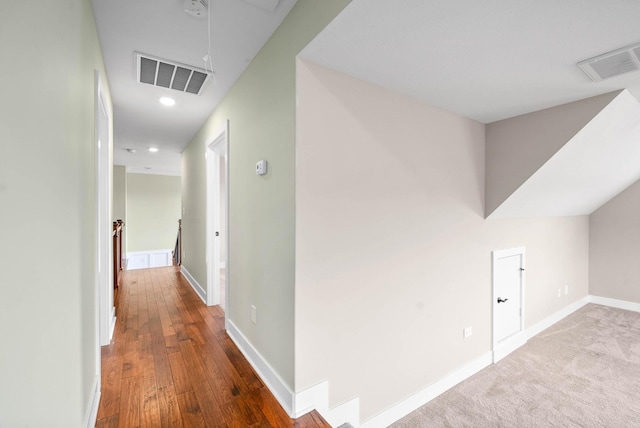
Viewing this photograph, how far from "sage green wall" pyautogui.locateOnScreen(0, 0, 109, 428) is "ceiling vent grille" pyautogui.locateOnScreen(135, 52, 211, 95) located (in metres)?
0.80

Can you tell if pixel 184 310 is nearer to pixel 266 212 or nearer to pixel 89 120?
pixel 266 212

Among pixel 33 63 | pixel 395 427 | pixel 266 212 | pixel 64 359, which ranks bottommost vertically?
pixel 395 427

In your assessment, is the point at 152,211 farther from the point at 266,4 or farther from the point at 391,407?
the point at 391,407

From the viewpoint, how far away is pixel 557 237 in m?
3.90

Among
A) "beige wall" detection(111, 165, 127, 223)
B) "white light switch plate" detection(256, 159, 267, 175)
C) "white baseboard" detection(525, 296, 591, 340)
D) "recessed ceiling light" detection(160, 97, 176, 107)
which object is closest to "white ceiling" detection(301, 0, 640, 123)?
"white light switch plate" detection(256, 159, 267, 175)

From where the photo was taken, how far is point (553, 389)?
8.25 feet

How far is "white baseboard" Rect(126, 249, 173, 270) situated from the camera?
8.20 meters

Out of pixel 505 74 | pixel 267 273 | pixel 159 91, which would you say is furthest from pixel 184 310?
pixel 505 74

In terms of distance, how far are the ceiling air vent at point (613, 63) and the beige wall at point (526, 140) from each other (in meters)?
0.42

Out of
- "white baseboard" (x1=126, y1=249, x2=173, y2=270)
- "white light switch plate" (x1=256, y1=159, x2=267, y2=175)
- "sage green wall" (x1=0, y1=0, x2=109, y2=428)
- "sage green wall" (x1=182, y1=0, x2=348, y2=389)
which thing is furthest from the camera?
"white baseboard" (x1=126, y1=249, x2=173, y2=270)

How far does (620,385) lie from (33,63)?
14.5 feet

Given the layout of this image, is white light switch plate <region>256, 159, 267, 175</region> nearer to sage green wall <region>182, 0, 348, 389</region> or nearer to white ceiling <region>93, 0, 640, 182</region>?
sage green wall <region>182, 0, 348, 389</region>

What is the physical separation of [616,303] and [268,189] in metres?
5.84

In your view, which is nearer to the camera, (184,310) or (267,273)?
(267,273)
